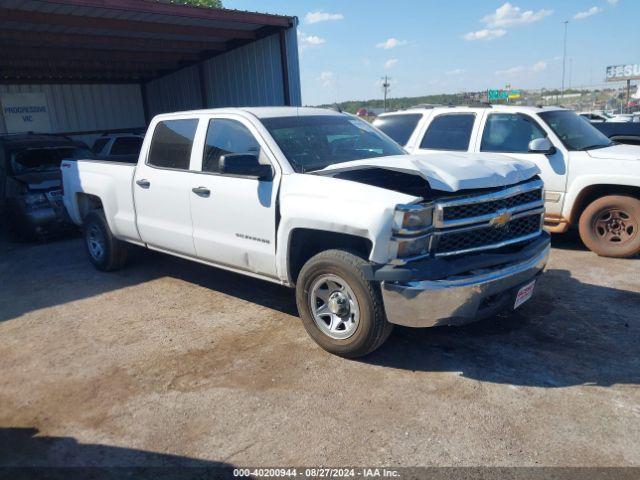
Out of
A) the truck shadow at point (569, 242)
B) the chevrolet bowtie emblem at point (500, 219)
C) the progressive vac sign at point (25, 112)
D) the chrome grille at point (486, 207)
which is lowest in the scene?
the truck shadow at point (569, 242)

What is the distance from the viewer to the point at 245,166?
13.9 ft

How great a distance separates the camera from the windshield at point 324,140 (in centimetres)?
447

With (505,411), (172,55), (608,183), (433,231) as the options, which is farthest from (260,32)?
(505,411)

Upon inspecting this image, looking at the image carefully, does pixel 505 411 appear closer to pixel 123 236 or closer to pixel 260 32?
pixel 123 236

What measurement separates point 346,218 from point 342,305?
69cm

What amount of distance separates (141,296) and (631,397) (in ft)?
15.4

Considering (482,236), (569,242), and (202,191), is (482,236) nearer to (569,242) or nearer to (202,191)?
(202,191)

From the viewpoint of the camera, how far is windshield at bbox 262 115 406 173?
4.47m

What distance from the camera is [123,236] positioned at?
20.3 ft

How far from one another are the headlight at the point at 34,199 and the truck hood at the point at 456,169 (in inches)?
243

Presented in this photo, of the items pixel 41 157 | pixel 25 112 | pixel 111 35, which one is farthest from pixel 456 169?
pixel 25 112

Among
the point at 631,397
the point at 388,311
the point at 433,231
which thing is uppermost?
the point at 433,231

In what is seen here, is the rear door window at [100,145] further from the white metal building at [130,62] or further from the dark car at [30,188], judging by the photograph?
the dark car at [30,188]

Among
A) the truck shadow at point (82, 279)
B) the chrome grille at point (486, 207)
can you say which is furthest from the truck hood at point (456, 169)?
the truck shadow at point (82, 279)
